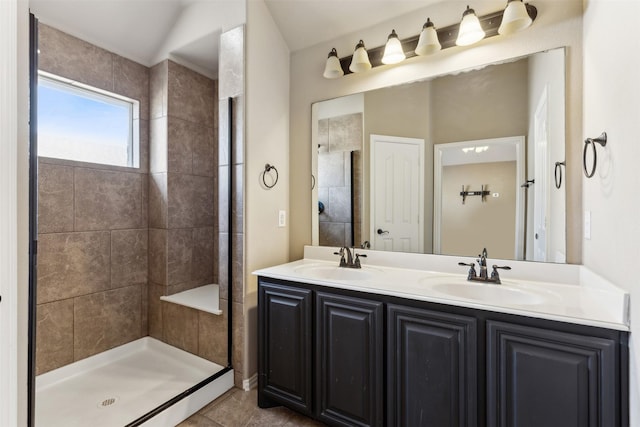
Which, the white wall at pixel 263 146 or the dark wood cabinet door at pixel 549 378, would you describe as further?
the white wall at pixel 263 146

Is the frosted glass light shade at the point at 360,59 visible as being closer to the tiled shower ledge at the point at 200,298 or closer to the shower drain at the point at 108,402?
the tiled shower ledge at the point at 200,298

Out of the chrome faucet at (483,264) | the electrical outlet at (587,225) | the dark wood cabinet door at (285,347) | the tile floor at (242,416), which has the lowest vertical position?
the tile floor at (242,416)

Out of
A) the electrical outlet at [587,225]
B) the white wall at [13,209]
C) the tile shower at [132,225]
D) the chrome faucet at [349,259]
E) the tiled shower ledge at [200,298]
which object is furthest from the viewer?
the tiled shower ledge at [200,298]

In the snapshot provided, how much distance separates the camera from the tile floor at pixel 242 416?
175 centimetres

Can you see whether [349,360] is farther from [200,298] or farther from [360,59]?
[360,59]

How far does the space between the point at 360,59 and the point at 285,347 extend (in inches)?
76.0

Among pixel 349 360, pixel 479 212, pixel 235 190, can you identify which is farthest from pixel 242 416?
pixel 479 212

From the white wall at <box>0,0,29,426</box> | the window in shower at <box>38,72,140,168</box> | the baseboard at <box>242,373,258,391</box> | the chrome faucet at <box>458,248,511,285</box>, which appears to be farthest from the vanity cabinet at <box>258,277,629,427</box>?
the window in shower at <box>38,72,140,168</box>

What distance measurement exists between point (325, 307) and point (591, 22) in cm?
188

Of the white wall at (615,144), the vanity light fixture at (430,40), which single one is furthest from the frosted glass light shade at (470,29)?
the white wall at (615,144)

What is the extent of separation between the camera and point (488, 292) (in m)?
1.55

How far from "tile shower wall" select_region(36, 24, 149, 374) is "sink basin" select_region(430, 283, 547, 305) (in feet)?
8.09

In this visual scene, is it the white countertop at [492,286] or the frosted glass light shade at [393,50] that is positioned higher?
the frosted glass light shade at [393,50]

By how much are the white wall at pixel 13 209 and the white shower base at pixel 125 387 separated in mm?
836
